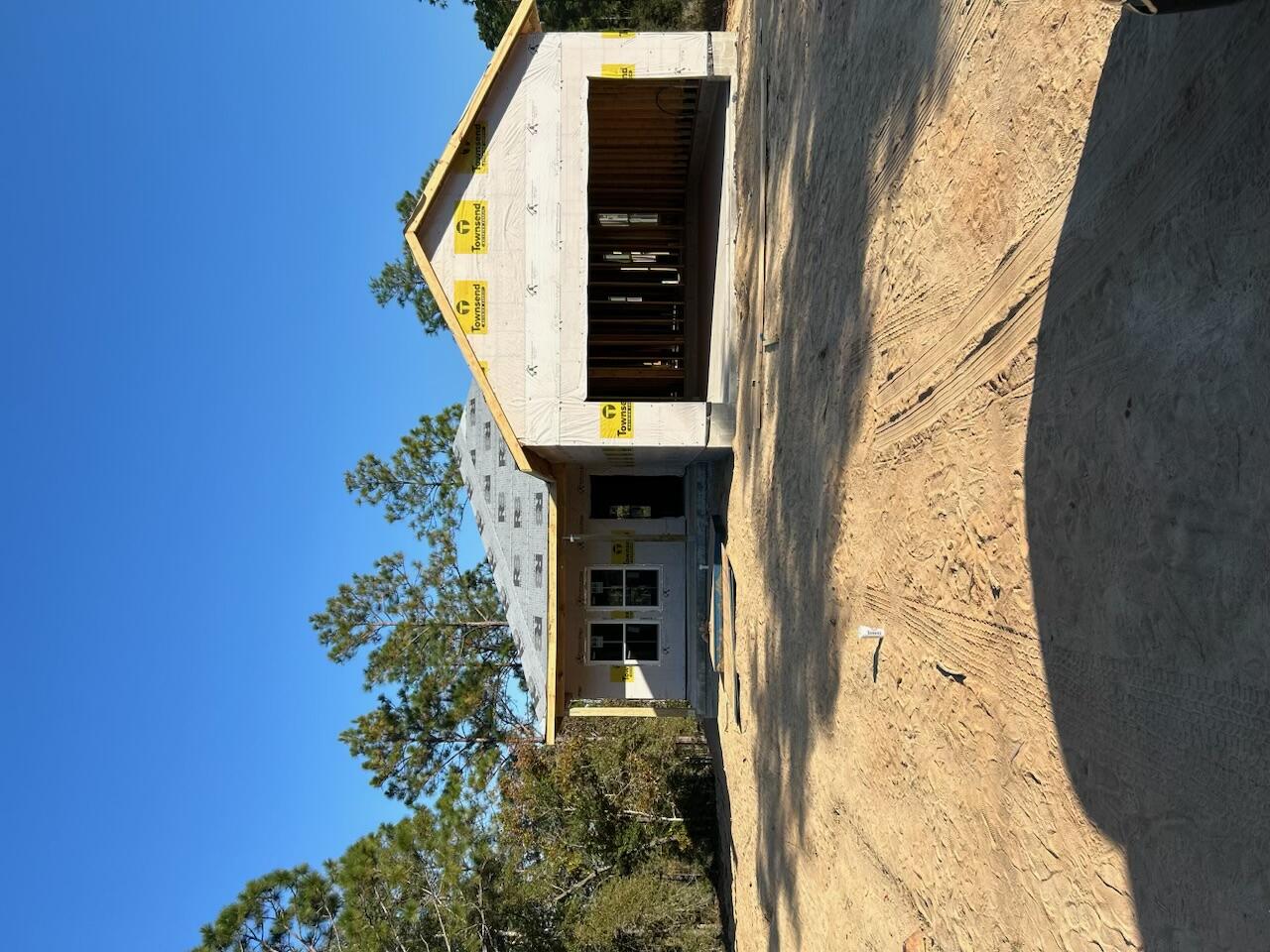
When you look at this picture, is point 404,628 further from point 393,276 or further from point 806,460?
point 806,460

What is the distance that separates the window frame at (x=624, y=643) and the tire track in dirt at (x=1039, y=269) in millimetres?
8488

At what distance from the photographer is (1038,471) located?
10.1 feet

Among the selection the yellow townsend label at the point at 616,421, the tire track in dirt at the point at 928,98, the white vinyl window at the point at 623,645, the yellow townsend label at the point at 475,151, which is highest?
the yellow townsend label at the point at 475,151

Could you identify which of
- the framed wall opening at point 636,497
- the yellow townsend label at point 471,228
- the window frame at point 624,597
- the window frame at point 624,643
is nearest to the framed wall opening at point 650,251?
the framed wall opening at point 636,497

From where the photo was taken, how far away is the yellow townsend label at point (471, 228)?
920cm

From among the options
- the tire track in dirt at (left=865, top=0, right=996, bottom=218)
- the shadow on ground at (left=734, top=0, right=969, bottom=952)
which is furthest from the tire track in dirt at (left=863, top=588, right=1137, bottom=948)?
the tire track in dirt at (left=865, top=0, right=996, bottom=218)

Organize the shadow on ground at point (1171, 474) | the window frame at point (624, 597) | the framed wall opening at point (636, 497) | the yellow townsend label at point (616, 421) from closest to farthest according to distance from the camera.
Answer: the shadow on ground at point (1171, 474) < the yellow townsend label at point (616, 421) < the window frame at point (624, 597) < the framed wall opening at point (636, 497)

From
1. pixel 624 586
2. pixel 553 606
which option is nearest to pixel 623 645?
pixel 624 586

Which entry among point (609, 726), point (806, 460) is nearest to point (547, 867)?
point (609, 726)

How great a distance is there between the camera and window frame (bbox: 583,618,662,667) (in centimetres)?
1269

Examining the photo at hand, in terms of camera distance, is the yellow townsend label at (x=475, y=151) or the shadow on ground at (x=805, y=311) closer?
the shadow on ground at (x=805, y=311)

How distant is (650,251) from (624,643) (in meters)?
6.98

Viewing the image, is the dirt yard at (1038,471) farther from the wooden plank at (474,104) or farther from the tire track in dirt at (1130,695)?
the wooden plank at (474,104)

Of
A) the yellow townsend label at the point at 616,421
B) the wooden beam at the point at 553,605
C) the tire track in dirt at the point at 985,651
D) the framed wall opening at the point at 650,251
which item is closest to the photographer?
the tire track in dirt at the point at 985,651
